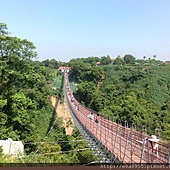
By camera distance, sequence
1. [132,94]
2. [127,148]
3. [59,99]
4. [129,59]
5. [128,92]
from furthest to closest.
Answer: [129,59] < [59,99] < [128,92] < [132,94] < [127,148]

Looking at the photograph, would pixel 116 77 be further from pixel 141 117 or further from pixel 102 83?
pixel 141 117

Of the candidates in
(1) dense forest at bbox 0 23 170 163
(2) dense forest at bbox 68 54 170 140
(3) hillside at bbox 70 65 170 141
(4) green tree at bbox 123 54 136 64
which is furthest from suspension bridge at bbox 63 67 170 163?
(4) green tree at bbox 123 54 136 64

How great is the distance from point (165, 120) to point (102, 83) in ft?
45.3

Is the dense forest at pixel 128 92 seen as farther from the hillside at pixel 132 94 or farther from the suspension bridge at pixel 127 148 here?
the suspension bridge at pixel 127 148

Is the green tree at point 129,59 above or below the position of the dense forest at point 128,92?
above

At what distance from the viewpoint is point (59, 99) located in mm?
26578

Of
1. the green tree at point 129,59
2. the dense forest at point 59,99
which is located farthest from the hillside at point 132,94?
the green tree at point 129,59

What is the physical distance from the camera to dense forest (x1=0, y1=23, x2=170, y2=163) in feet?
32.2

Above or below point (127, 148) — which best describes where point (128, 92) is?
above

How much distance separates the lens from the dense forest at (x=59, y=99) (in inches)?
386

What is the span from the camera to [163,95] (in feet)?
86.4

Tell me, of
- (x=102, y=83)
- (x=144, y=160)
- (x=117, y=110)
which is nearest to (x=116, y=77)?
(x=102, y=83)

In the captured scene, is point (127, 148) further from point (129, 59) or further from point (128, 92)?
point (129, 59)

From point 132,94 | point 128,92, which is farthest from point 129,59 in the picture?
point 132,94
